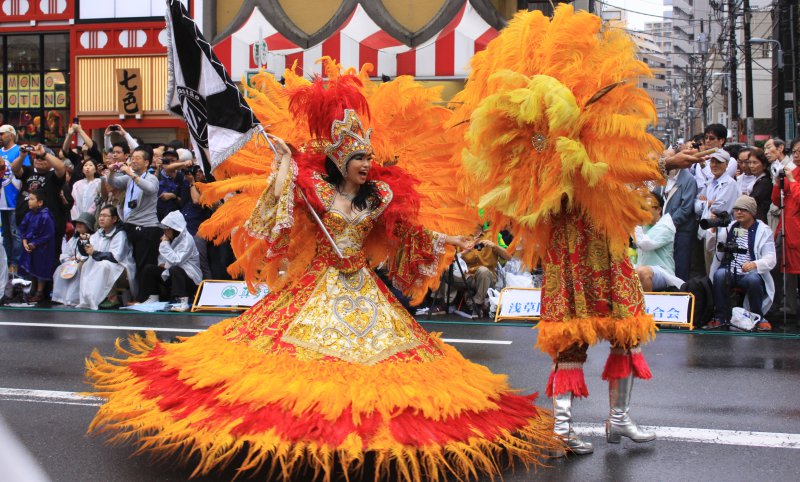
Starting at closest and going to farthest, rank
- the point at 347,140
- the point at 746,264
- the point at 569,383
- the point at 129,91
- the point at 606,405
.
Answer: the point at 569,383, the point at 347,140, the point at 606,405, the point at 746,264, the point at 129,91

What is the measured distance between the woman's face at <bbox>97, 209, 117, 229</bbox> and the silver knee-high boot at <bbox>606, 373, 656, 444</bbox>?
808 centimetres

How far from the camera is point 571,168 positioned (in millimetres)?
4301

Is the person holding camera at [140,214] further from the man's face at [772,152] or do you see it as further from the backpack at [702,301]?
the man's face at [772,152]

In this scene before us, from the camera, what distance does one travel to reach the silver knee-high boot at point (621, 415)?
4766 millimetres

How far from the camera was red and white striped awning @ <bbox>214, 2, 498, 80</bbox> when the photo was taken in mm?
16016

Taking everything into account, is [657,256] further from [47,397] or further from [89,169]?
[89,169]

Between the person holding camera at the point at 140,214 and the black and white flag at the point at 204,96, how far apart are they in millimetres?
5940

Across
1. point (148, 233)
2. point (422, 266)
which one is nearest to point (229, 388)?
point (422, 266)

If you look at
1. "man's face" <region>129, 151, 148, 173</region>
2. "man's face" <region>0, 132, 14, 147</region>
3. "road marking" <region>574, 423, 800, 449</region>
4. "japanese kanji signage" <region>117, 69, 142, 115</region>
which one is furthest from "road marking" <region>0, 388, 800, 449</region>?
"japanese kanji signage" <region>117, 69, 142, 115</region>

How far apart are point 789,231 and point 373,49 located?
9.04m

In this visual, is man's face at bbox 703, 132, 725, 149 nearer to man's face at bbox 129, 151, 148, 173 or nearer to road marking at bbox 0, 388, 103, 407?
man's face at bbox 129, 151, 148, 173

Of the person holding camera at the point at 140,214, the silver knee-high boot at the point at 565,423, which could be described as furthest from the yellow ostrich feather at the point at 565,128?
the person holding camera at the point at 140,214

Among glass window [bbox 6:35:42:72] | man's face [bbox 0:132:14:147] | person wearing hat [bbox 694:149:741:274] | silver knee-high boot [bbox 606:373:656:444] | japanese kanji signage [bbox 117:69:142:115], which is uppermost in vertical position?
glass window [bbox 6:35:42:72]

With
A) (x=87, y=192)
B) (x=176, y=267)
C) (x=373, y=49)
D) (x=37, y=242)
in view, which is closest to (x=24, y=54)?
(x=373, y=49)
